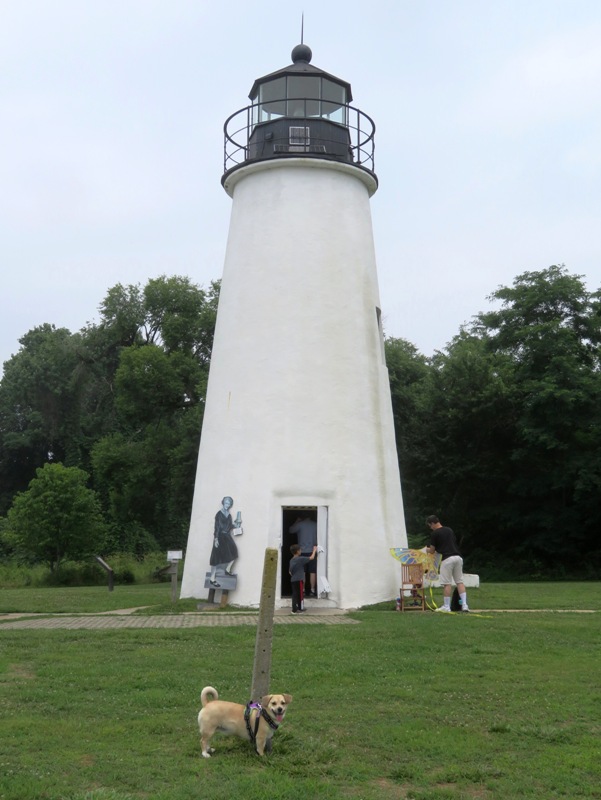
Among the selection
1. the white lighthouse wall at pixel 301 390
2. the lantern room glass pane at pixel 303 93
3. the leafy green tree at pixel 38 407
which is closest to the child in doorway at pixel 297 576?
the white lighthouse wall at pixel 301 390

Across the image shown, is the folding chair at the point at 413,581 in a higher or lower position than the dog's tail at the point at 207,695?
higher

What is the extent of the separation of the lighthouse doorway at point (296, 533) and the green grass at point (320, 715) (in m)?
4.35

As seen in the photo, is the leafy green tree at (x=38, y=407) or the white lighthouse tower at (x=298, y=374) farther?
the leafy green tree at (x=38, y=407)

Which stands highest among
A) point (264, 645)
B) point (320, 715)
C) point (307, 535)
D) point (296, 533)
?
point (296, 533)

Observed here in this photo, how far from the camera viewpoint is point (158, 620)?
48.0 ft

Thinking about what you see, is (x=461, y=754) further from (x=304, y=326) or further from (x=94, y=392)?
(x=94, y=392)

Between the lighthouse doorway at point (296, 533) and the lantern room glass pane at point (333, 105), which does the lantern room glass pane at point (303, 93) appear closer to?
the lantern room glass pane at point (333, 105)

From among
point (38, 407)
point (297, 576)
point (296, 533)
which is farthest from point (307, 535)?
point (38, 407)

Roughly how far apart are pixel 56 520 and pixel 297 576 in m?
18.0

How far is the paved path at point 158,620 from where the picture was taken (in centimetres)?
1374

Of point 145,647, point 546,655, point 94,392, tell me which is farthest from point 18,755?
point 94,392

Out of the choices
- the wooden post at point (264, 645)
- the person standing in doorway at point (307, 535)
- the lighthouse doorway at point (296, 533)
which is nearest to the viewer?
the wooden post at point (264, 645)

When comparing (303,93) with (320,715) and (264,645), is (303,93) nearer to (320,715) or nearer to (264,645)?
(320,715)

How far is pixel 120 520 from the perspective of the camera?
43.3 m
